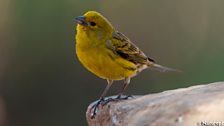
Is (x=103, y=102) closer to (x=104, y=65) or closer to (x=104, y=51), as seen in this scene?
(x=104, y=65)

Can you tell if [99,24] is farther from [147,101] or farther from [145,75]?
[145,75]

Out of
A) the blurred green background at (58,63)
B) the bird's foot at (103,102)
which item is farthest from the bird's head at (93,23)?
the blurred green background at (58,63)

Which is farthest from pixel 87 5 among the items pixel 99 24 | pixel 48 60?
pixel 99 24

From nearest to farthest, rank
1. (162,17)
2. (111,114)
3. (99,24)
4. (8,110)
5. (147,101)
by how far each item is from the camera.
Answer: (147,101) < (111,114) < (99,24) < (8,110) < (162,17)

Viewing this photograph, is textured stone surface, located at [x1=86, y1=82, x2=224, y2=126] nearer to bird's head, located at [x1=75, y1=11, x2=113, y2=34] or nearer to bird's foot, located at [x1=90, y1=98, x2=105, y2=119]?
bird's foot, located at [x1=90, y1=98, x2=105, y2=119]

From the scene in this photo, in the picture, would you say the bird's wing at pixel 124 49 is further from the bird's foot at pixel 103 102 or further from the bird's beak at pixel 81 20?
the bird's foot at pixel 103 102

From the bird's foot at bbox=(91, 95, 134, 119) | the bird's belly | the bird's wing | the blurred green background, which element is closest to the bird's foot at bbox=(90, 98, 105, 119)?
the bird's foot at bbox=(91, 95, 134, 119)
